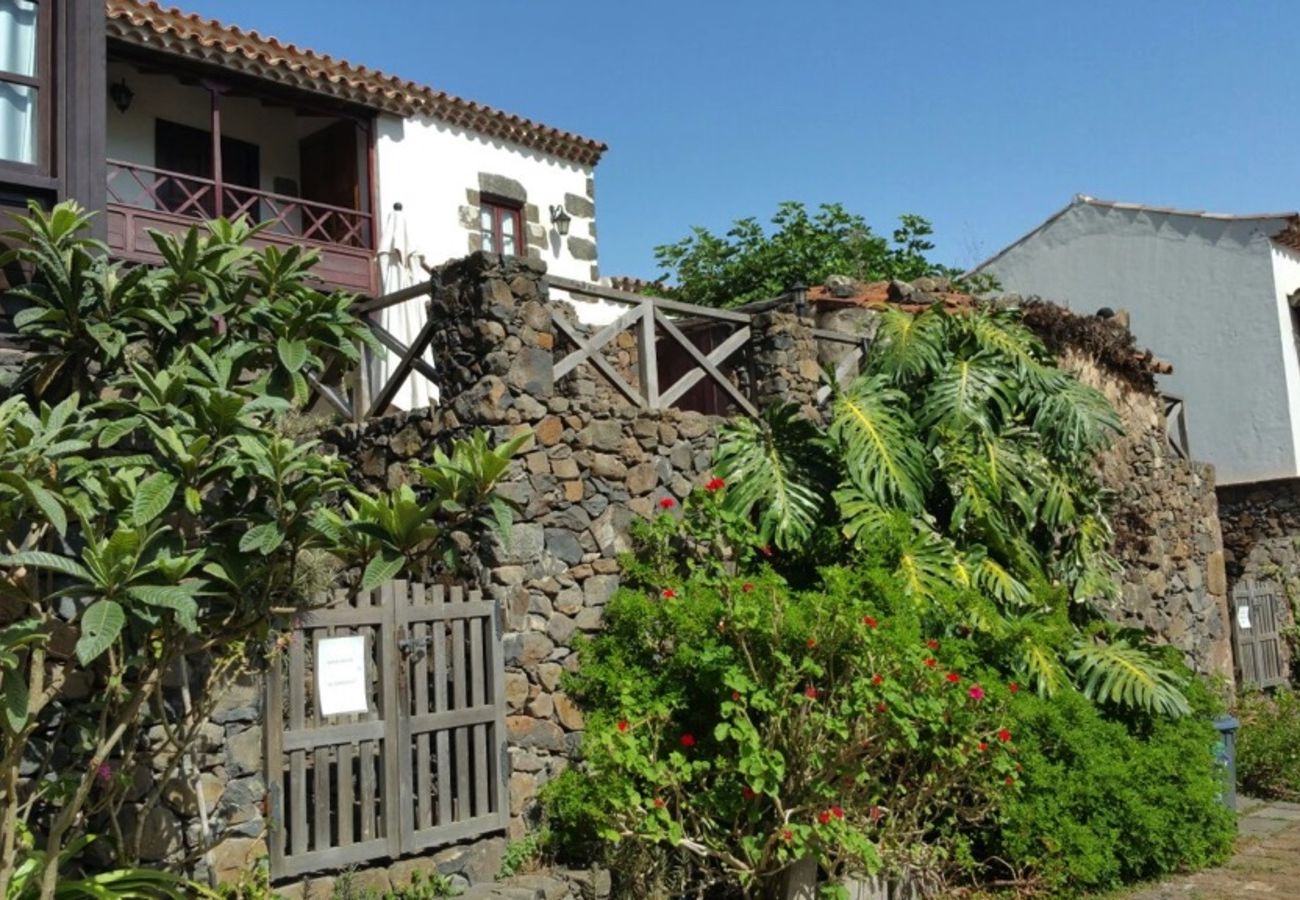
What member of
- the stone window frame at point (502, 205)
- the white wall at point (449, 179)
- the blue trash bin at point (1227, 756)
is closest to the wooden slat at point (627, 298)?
the blue trash bin at point (1227, 756)

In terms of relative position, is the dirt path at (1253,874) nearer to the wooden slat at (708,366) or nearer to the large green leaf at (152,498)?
the wooden slat at (708,366)

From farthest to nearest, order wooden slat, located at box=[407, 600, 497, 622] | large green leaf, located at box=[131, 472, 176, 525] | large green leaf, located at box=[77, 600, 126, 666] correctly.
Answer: wooden slat, located at box=[407, 600, 497, 622] → large green leaf, located at box=[131, 472, 176, 525] → large green leaf, located at box=[77, 600, 126, 666]

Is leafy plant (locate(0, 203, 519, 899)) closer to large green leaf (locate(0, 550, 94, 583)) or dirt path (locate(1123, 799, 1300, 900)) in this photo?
large green leaf (locate(0, 550, 94, 583))

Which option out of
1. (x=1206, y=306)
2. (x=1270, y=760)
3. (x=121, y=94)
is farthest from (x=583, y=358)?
(x=1206, y=306)

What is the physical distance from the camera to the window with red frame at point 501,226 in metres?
15.0

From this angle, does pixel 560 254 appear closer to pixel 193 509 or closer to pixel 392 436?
pixel 392 436

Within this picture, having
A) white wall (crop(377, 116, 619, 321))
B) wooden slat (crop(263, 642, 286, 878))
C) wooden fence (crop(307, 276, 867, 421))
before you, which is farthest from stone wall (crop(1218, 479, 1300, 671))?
wooden slat (crop(263, 642, 286, 878))

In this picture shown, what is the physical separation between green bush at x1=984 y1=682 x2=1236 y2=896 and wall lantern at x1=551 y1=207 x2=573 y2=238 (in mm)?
10477

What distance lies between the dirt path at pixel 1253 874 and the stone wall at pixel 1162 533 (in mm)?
2729

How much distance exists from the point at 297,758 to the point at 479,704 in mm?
1055

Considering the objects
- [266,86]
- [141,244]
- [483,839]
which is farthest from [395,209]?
[483,839]

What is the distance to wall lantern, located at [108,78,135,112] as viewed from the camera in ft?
40.9

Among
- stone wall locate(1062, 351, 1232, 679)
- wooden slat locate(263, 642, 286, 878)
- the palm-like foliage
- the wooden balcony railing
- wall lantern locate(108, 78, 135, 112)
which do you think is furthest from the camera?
wall lantern locate(108, 78, 135, 112)

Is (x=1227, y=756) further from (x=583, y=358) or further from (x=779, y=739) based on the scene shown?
(x=583, y=358)
